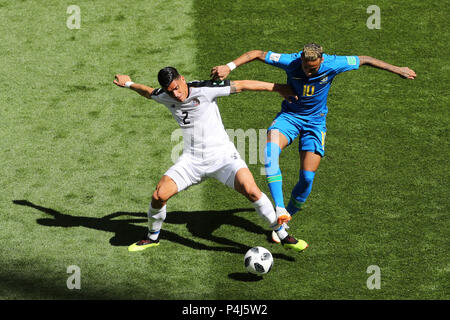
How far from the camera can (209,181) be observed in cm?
1125

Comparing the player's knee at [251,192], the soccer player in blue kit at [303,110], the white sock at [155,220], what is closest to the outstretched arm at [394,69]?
the soccer player in blue kit at [303,110]

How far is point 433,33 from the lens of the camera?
14.3m

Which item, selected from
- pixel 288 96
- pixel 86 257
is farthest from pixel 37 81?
pixel 288 96

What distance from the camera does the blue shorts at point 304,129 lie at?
9789 mm

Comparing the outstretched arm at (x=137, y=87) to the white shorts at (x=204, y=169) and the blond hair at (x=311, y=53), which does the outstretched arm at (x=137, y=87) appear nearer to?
the white shorts at (x=204, y=169)

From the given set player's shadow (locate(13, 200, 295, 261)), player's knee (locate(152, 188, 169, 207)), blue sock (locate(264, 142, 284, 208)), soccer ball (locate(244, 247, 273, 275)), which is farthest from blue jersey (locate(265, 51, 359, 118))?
player's knee (locate(152, 188, 169, 207))

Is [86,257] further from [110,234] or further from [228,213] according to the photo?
[228,213]

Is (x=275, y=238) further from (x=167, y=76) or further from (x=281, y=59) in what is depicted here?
(x=167, y=76)

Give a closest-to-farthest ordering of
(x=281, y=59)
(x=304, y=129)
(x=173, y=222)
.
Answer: (x=281, y=59)
(x=304, y=129)
(x=173, y=222)

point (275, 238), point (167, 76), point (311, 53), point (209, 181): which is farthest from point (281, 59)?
point (209, 181)

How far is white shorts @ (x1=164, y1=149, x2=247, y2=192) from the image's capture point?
9133 millimetres

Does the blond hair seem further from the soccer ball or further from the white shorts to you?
the soccer ball

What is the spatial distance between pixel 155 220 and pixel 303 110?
2423 mm

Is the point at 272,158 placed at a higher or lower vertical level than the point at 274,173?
higher
